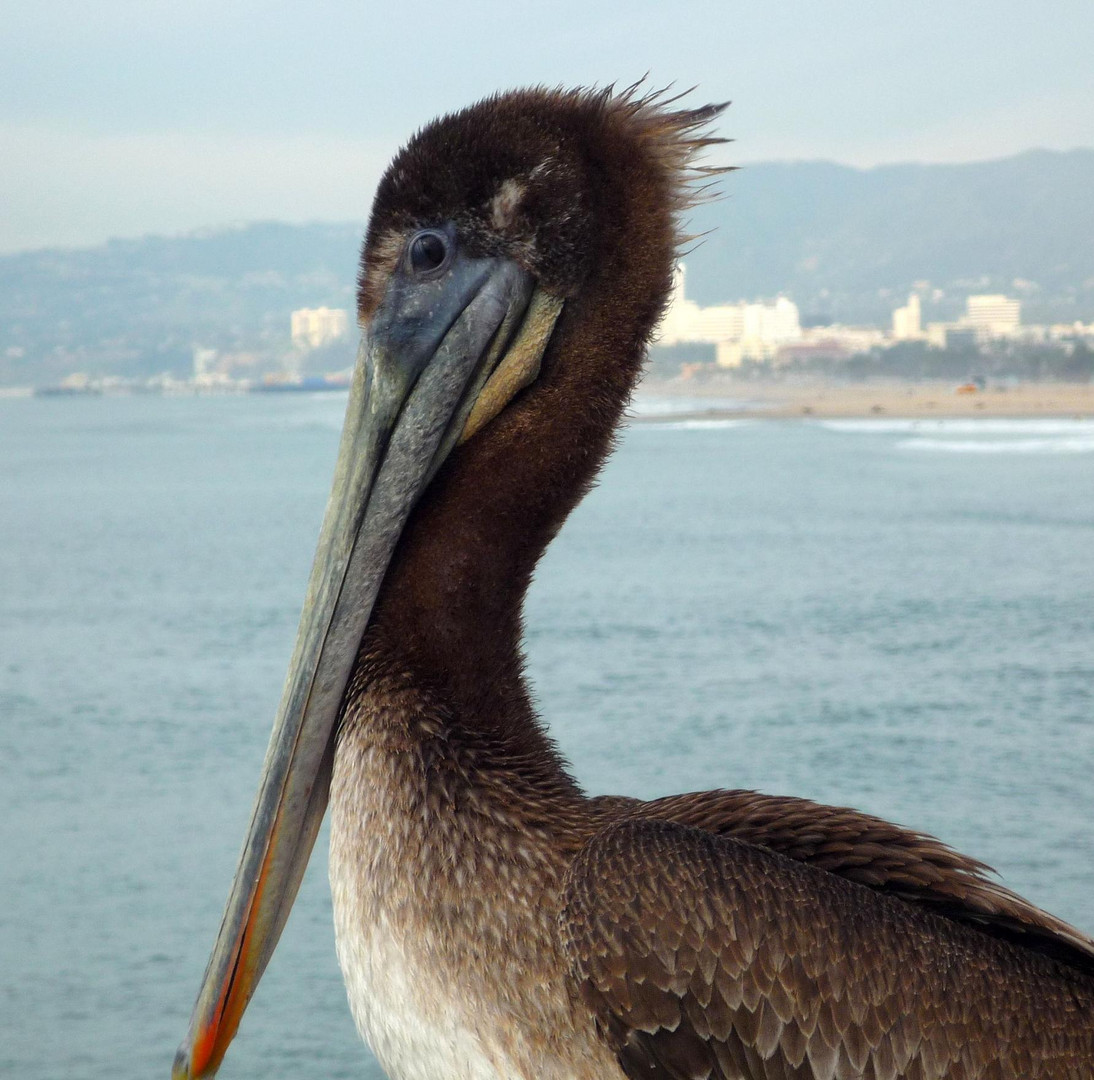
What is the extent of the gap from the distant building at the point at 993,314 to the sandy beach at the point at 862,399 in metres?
6.78

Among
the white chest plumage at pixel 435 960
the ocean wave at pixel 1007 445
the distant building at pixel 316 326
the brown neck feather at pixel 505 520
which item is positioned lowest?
the ocean wave at pixel 1007 445

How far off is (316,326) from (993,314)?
111 feet

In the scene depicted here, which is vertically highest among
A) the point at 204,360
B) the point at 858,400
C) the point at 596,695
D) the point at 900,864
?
the point at 900,864

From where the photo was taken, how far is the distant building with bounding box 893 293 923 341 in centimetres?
7706

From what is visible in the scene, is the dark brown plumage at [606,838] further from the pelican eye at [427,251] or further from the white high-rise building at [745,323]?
the white high-rise building at [745,323]

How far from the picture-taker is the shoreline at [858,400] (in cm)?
5175

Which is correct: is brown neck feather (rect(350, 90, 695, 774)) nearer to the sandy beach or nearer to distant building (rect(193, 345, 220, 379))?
the sandy beach

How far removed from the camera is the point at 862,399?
60000 mm

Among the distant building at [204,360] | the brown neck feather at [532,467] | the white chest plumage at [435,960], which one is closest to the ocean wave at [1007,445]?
the brown neck feather at [532,467]

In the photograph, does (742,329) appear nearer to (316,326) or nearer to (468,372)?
(316,326)

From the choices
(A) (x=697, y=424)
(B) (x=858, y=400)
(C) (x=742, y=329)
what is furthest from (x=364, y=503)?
(C) (x=742, y=329)

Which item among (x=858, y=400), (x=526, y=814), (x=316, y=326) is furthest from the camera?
(x=316, y=326)

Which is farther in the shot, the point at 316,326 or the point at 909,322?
the point at 909,322

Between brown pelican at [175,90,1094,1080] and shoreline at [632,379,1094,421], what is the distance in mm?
50539
